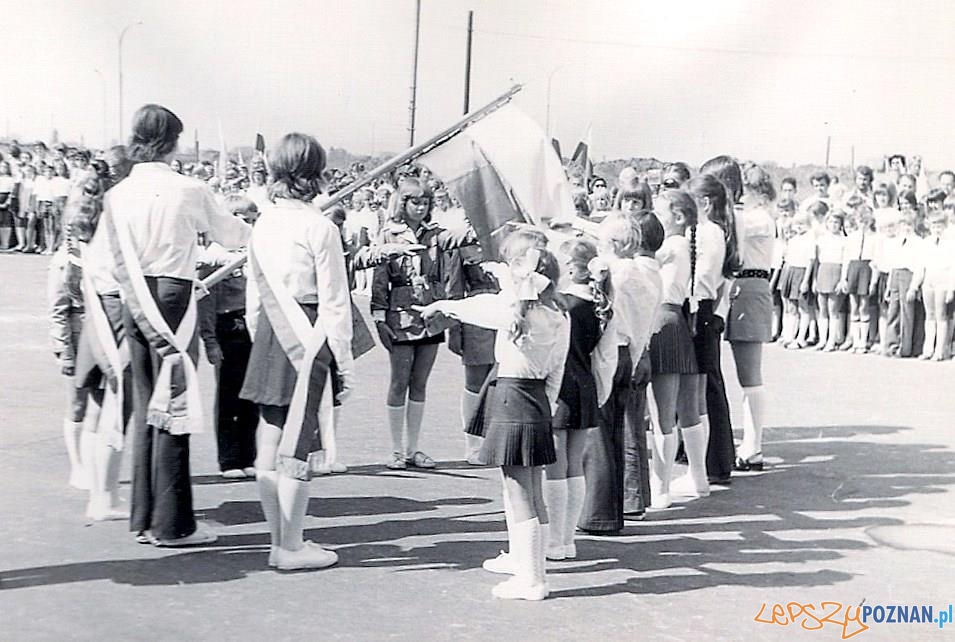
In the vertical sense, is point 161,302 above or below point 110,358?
above

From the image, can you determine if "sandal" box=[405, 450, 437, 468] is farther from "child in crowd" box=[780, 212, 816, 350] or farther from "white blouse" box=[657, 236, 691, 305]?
"child in crowd" box=[780, 212, 816, 350]

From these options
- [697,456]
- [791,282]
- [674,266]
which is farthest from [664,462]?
[791,282]

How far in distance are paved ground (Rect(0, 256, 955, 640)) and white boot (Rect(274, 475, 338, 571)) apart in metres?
0.09

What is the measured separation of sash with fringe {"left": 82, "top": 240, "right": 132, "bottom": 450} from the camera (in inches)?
239

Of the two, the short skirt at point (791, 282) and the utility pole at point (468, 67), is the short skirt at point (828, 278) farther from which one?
the utility pole at point (468, 67)

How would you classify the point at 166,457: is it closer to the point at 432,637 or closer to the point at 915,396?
the point at 432,637

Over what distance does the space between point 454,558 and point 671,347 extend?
1930 mm

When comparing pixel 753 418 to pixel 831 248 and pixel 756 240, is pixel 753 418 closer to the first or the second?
pixel 756 240

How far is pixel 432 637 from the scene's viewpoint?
4609 mm

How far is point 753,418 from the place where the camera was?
7.99m

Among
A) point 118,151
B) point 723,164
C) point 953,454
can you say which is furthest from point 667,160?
point 118,151

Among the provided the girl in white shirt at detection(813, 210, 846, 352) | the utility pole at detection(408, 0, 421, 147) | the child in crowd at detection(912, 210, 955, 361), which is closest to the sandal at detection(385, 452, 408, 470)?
the utility pole at detection(408, 0, 421, 147)

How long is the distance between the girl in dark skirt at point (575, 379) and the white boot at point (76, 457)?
2664 millimetres

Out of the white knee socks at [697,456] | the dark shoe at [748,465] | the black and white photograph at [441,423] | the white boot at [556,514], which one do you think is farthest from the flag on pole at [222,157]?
the dark shoe at [748,465]
